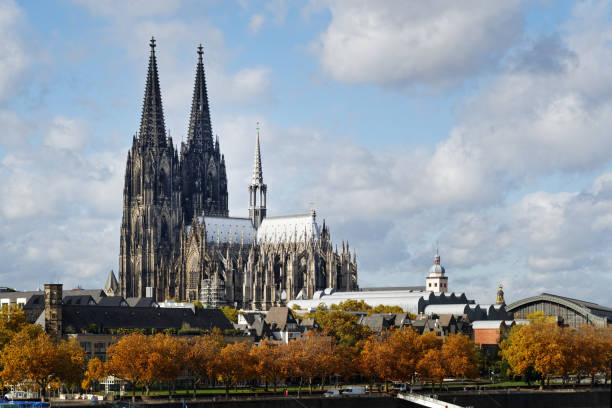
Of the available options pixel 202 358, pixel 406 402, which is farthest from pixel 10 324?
pixel 406 402

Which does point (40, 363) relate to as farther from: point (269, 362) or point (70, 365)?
point (269, 362)

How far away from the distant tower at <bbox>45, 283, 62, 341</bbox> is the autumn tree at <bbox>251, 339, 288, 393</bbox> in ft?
70.2

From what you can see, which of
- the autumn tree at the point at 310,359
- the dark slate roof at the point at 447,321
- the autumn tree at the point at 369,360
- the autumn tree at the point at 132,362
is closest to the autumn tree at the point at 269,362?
the autumn tree at the point at 310,359

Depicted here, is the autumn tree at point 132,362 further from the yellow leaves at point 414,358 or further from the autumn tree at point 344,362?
the yellow leaves at point 414,358

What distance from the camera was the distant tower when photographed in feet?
401

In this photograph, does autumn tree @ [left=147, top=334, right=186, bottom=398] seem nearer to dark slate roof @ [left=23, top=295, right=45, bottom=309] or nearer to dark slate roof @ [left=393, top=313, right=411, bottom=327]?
dark slate roof @ [left=23, top=295, right=45, bottom=309]

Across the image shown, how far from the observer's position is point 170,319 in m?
139

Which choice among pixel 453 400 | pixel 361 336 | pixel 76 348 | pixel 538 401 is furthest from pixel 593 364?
pixel 76 348

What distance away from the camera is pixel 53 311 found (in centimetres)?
12325

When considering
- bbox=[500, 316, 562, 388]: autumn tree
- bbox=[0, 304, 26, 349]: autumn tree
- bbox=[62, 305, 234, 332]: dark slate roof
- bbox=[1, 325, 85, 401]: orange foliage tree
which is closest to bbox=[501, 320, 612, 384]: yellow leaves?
bbox=[500, 316, 562, 388]: autumn tree

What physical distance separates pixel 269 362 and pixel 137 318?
71.8 ft

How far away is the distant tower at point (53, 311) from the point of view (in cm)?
12231

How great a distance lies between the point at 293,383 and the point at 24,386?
121ft

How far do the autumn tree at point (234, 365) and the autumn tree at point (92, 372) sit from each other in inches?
466
